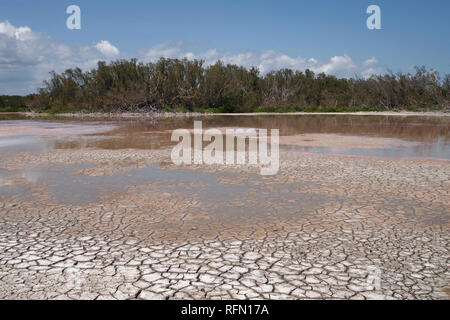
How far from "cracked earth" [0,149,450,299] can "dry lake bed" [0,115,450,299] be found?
0.07 ft

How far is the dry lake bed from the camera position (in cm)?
404

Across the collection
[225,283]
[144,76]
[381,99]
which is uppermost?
[144,76]

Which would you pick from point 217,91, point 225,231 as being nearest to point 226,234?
point 225,231

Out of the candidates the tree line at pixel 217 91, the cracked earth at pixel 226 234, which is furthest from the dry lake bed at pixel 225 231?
the tree line at pixel 217 91

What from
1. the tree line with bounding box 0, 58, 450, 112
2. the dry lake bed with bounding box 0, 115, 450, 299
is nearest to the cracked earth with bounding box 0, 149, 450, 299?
the dry lake bed with bounding box 0, 115, 450, 299

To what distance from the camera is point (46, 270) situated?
4.40 metres

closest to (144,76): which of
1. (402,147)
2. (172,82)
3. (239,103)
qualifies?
(172,82)

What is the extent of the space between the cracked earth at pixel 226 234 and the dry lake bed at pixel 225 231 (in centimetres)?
2

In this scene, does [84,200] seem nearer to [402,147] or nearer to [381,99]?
[402,147]

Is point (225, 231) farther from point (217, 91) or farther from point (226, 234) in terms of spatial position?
point (217, 91)

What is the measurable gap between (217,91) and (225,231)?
5939 cm

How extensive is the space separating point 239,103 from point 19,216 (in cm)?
6089

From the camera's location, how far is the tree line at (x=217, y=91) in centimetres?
5538

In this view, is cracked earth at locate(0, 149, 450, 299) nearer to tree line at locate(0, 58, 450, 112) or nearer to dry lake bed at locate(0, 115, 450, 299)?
dry lake bed at locate(0, 115, 450, 299)
